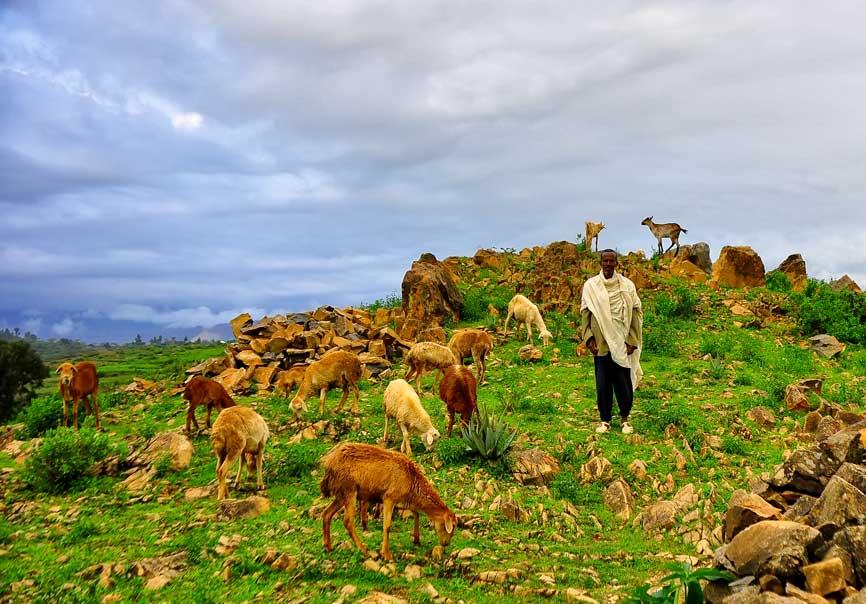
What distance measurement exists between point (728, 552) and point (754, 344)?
12.8 meters

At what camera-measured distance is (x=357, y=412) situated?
12047 millimetres

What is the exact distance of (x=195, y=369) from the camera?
16.3 meters

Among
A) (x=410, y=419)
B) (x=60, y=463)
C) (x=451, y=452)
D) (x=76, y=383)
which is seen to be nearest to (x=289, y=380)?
(x=76, y=383)

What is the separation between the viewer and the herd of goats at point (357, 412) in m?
6.41

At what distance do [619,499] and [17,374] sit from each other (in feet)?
125

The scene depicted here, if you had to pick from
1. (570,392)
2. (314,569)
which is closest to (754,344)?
(570,392)

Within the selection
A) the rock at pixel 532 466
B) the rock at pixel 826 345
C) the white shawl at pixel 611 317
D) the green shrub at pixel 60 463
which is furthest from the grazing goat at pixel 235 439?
the rock at pixel 826 345

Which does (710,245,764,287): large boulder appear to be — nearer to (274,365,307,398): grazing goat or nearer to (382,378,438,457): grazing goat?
(274,365,307,398): grazing goat

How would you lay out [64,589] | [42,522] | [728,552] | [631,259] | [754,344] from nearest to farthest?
[728,552], [64,589], [42,522], [754,344], [631,259]

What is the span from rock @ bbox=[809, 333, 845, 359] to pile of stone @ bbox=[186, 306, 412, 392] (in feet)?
37.1

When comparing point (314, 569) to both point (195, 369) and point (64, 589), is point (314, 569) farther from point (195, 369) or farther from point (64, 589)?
point (195, 369)

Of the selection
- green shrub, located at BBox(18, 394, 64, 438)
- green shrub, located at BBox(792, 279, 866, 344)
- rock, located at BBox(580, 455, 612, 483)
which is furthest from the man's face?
green shrub, located at BBox(18, 394, 64, 438)

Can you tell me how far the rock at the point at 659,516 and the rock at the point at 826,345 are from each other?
11075 mm

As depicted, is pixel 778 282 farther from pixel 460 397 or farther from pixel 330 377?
pixel 330 377
